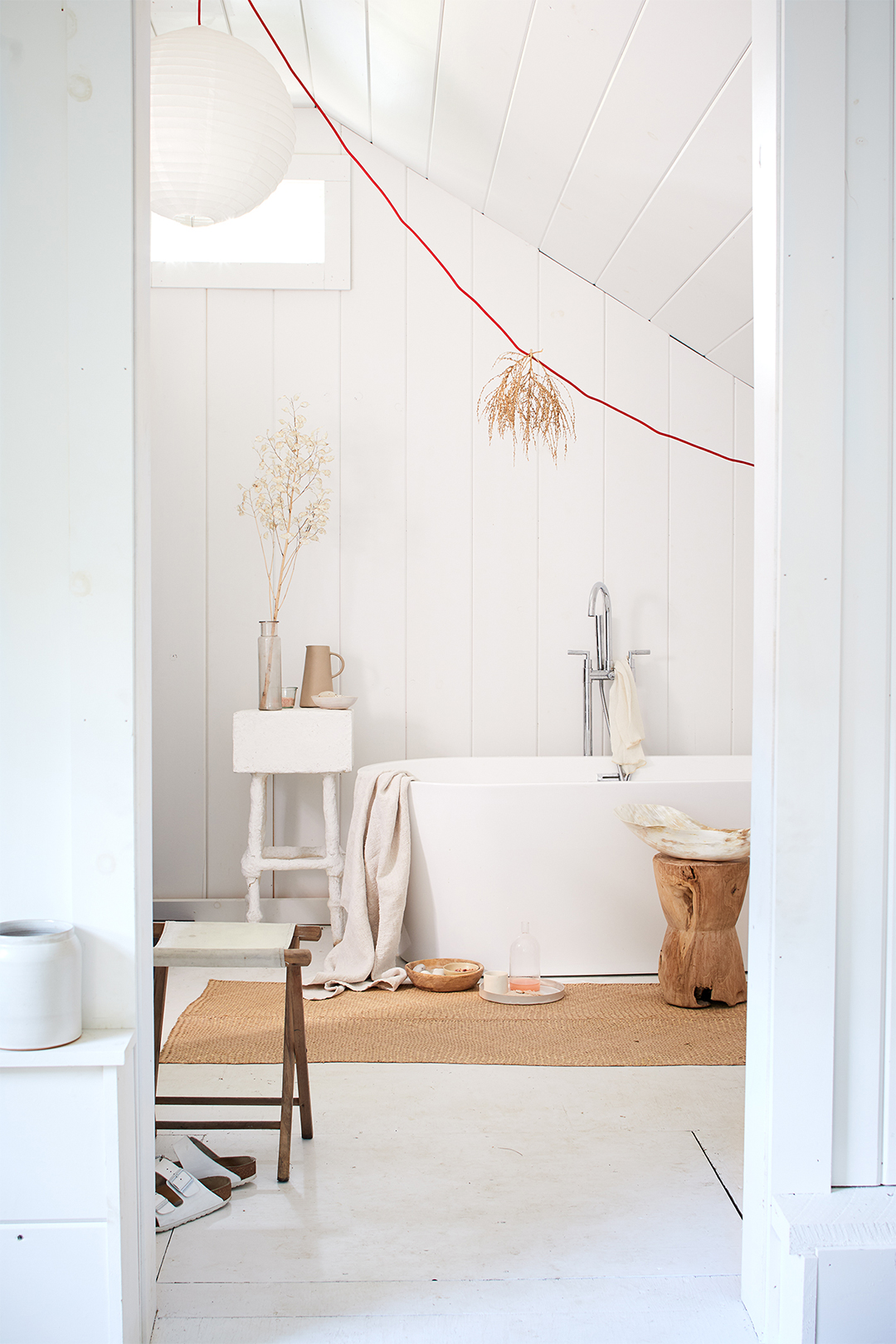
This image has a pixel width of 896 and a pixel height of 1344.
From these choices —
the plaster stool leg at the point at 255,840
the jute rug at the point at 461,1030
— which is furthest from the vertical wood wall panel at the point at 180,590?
the jute rug at the point at 461,1030

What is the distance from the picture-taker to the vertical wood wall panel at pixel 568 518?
385 centimetres

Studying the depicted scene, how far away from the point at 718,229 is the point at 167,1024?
107 inches

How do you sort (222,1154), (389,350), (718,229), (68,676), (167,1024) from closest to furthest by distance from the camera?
(68,676)
(222,1154)
(167,1024)
(718,229)
(389,350)

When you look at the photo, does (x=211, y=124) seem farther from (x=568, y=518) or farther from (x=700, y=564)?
(x=700, y=564)

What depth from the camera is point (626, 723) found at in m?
3.71

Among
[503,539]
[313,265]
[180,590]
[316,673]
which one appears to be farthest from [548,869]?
[313,265]

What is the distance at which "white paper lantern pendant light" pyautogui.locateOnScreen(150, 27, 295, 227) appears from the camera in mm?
2189

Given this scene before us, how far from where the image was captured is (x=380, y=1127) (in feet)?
6.76

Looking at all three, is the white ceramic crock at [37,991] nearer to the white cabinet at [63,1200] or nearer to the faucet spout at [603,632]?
the white cabinet at [63,1200]

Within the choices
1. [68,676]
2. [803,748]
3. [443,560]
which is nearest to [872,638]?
[803,748]

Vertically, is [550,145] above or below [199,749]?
above

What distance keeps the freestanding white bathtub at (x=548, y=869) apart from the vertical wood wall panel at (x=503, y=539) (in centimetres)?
77

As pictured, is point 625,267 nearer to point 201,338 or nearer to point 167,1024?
point 201,338

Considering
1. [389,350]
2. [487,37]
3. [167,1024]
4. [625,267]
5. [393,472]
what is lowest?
[167,1024]
